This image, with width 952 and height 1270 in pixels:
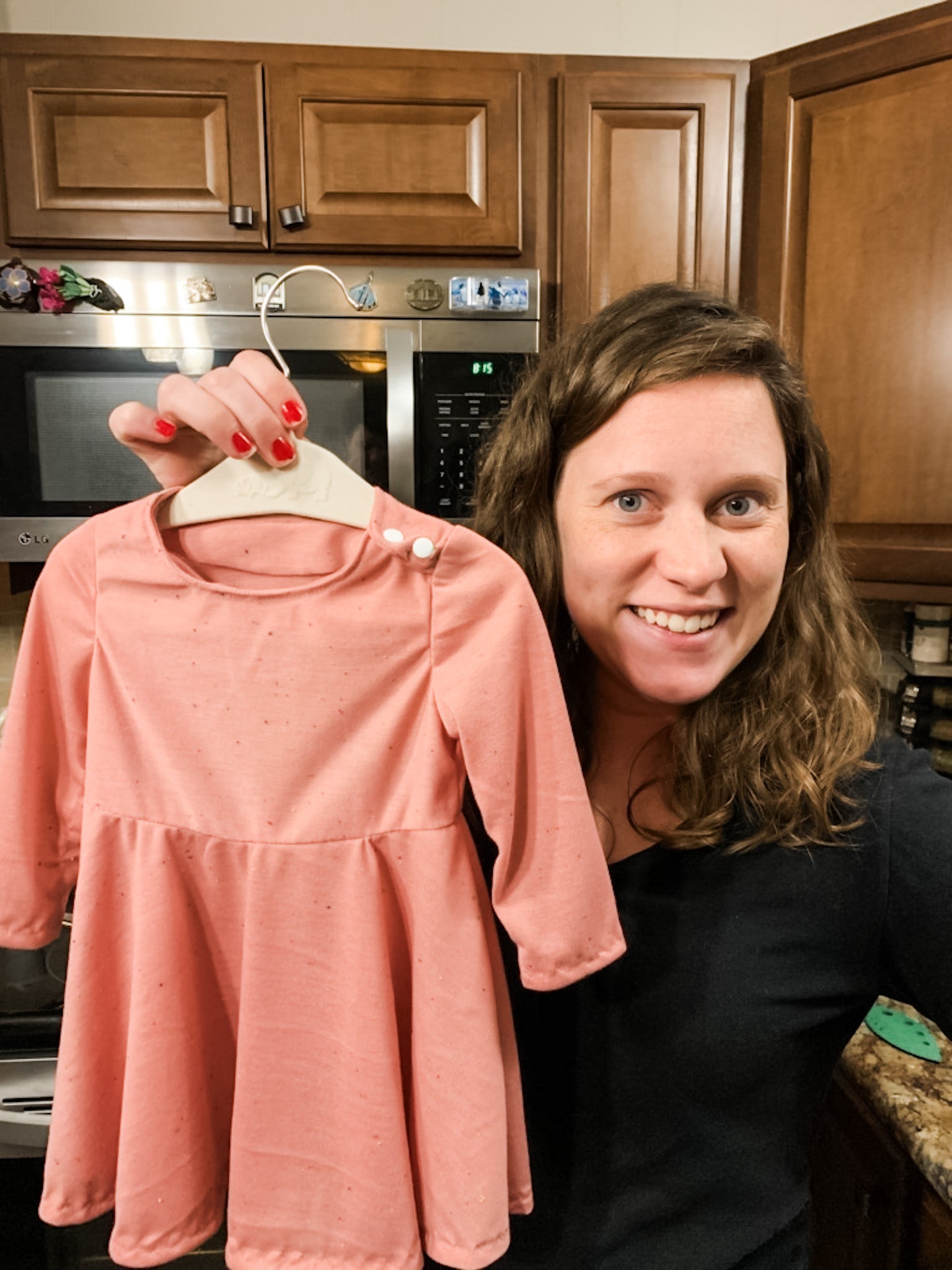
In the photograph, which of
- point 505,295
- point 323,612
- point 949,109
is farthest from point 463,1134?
point 949,109

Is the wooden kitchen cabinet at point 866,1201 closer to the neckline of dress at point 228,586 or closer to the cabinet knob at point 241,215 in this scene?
the neckline of dress at point 228,586

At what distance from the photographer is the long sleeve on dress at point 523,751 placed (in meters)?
0.61

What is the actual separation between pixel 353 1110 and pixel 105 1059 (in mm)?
199

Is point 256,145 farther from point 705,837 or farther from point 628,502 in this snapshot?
point 705,837

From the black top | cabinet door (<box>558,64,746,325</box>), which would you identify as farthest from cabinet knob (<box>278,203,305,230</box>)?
the black top

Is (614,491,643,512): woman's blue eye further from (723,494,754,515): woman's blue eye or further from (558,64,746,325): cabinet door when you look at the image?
(558,64,746,325): cabinet door

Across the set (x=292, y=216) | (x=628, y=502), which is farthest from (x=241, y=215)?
(x=628, y=502)

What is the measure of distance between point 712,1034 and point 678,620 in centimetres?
36

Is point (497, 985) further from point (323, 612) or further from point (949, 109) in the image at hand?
point (949, 109)

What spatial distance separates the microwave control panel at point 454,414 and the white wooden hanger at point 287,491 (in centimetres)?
85

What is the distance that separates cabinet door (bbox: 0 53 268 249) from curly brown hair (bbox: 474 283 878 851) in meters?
0.97

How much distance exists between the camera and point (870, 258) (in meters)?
1.43

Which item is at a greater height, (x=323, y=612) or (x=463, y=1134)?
(x=323, y=612)

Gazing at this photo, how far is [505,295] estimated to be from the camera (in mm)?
1452
